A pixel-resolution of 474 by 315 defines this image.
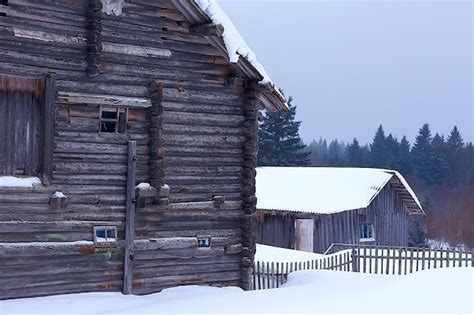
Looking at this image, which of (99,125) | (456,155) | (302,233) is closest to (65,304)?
(99,125)

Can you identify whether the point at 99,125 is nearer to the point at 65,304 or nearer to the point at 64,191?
the point at 64,191

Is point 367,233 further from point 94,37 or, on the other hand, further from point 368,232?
point 94,37

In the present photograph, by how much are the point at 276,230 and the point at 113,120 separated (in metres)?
21.5

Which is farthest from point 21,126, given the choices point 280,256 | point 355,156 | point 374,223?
point 355,156

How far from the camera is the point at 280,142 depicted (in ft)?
228

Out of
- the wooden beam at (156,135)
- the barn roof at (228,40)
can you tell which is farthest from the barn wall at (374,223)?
the wooden beam at (156,135)

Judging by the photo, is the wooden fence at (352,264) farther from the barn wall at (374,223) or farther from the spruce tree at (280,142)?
the spruce tree at (280,142)

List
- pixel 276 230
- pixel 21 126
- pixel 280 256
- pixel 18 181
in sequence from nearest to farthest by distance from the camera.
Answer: pixel 18 181, pixel 21 126, pixel 280 256, pixel 276 230

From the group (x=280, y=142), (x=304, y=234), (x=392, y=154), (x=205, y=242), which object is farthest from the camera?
(x=392, y=154)

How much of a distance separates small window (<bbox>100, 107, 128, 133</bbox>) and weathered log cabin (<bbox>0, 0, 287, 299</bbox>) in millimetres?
23

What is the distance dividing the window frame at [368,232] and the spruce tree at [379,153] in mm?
62984

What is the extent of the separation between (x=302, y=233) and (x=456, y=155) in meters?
78.0

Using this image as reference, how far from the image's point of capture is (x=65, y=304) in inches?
514

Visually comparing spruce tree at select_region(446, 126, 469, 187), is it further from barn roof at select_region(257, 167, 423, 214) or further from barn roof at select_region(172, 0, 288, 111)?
barn roof at select_region(172, 0, 288, 111)
